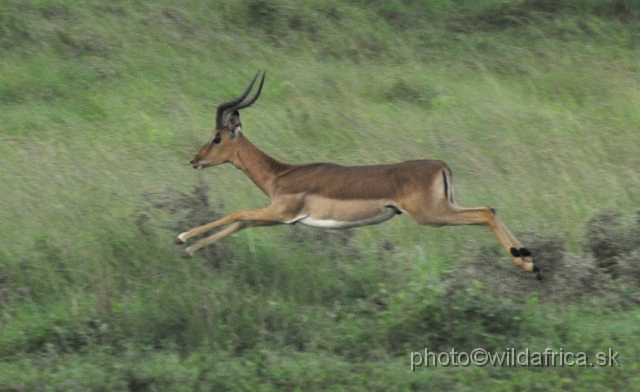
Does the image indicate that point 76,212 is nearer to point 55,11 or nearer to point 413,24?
point 55,11

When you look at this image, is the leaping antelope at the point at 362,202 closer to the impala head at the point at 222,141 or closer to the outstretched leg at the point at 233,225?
the outstretched leg at the point at 233,225

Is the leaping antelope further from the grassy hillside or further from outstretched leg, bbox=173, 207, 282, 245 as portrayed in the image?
the grassy hillside

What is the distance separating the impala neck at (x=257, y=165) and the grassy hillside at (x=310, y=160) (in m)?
0.43

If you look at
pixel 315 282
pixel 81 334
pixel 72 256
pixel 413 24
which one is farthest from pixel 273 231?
pixel 413 24

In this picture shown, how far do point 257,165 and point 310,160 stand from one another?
2309 mm

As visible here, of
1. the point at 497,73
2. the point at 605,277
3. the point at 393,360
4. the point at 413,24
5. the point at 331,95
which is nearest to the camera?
the point at 393,360

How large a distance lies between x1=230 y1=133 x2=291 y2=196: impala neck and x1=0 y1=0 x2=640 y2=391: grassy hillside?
430 mm

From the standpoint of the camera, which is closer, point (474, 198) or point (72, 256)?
point (72, 256)

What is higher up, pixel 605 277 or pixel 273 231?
pixel 605 277

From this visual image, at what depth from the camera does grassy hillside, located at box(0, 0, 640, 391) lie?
243 inches

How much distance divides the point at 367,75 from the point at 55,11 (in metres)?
3.85

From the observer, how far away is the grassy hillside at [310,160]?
6168 millimetres

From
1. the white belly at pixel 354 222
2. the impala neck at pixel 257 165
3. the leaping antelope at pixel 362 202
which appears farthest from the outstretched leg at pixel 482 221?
the impala neck at pixel 257 165

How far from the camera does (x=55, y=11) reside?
1306cm
